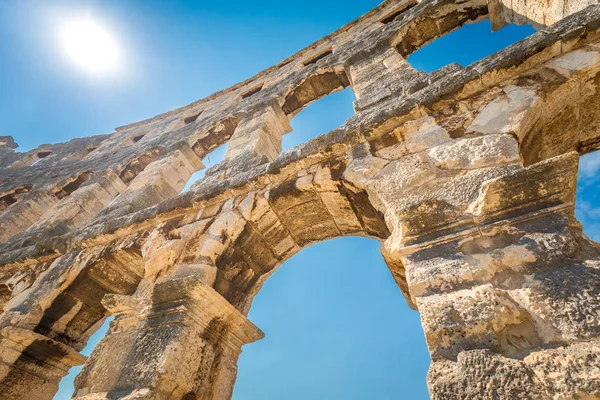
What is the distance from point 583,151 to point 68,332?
218 inches

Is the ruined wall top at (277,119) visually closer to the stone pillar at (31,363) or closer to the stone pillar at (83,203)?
the stone pillar at (83,203)

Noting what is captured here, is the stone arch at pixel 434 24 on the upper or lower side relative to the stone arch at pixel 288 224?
upper

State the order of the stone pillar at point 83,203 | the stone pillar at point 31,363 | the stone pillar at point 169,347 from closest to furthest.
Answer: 1. the stone pillar at point 169,347
2. the stone pillar at point 31,363
3. the stone pillar at point 83,203

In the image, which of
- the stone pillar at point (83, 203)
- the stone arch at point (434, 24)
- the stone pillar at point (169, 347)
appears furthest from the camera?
the stone arch at point (434, 24)

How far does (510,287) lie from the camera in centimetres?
144

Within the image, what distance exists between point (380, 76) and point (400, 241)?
317cm

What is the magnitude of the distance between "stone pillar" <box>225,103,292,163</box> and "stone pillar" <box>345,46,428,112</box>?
4.91 ft

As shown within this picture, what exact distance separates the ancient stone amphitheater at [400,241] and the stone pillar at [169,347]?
0.5 inches

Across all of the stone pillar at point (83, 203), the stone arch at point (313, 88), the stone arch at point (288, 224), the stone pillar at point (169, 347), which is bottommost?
the stone pillar at point (169, 347)

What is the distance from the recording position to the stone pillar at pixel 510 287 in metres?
1.13

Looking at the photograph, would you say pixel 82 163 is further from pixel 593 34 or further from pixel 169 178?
pixel 593 34

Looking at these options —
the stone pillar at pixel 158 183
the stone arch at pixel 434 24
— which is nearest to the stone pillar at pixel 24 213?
the stone pillar at pixel 158 183

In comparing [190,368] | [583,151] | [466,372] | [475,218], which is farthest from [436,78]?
[190,368]

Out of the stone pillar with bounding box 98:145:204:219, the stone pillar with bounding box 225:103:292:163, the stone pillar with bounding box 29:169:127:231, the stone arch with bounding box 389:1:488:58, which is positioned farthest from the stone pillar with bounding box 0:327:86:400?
the stone arch with bounding box 389:1:488:58
